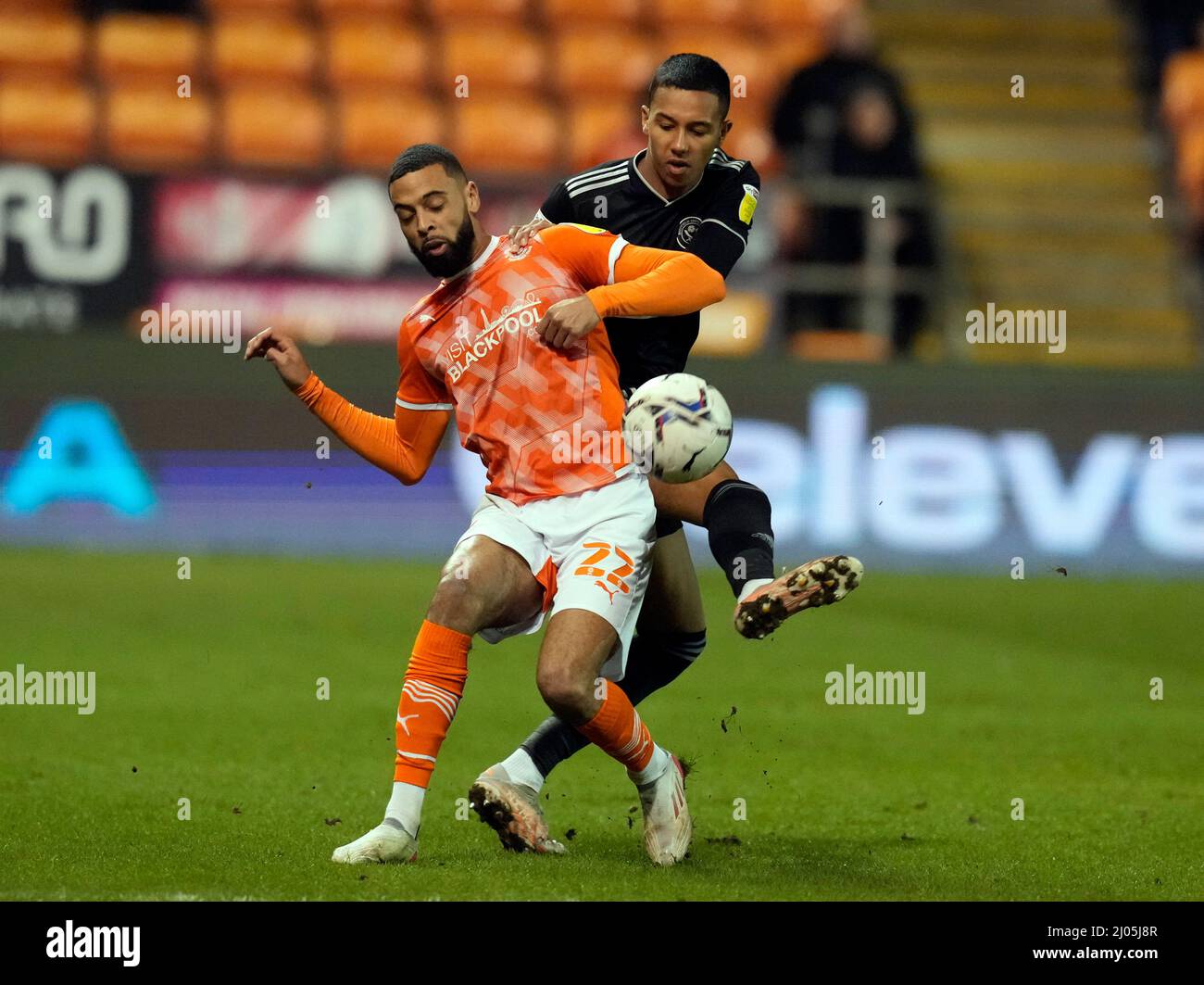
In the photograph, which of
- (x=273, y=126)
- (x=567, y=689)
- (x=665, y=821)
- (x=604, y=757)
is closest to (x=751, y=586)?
(x=567, y=689)

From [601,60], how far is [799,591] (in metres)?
14.0

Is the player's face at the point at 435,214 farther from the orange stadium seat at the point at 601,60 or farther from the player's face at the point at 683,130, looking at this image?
the orange stadium seat at the point at 601,60

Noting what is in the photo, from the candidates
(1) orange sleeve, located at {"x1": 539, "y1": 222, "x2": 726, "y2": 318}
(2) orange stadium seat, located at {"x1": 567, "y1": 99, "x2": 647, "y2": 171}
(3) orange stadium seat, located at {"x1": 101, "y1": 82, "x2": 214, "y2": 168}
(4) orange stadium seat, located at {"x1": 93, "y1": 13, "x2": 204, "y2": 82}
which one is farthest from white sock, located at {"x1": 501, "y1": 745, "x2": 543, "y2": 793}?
(4) orange stadium seat, located at {"x1": 93, "y1": 13, "x2": 204, "y2": 82}

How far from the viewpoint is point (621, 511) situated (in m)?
5.72

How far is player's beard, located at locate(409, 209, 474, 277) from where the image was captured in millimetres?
5680

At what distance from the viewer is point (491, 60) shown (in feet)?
59.5

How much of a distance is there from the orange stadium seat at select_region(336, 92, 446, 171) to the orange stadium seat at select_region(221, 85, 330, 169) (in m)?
0.18

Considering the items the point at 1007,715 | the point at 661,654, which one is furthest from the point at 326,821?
the point at 1007,715

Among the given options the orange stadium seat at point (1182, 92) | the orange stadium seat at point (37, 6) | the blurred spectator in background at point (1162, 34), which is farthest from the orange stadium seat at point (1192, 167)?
the orange stadium seat at point (37, 6)

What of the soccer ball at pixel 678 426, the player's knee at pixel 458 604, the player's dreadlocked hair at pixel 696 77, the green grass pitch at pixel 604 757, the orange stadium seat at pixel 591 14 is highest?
the orange stadium seat at pixel 591 14

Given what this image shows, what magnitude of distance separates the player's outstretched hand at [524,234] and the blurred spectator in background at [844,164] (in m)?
9.25

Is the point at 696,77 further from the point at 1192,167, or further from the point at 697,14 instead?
the point at 1192,167

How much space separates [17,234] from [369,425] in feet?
28.6

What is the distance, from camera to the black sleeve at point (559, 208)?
20.7 feet
